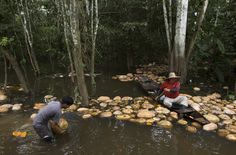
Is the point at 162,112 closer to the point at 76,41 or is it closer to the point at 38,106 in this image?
the point at 76,41

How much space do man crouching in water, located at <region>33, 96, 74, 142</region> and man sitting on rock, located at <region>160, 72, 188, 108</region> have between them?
9.41 feet

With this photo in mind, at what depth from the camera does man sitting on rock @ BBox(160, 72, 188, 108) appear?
6520mm

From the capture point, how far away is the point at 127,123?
6.01 meters

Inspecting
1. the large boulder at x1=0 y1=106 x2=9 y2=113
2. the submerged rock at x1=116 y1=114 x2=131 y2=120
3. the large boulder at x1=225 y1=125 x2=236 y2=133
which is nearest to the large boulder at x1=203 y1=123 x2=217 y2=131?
the large boulder at x1=225 y1=125 x2=236 y2=133

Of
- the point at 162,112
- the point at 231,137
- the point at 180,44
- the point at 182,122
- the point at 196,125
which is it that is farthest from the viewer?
the point at 180,44

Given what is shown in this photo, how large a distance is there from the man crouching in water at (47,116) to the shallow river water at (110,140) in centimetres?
28

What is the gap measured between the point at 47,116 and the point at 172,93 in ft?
10.6

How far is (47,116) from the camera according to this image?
4754mm

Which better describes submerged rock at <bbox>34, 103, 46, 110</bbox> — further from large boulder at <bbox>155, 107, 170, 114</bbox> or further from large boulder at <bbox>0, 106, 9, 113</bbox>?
large boulder at <bbox>155, 107, 170, 114</bbox>

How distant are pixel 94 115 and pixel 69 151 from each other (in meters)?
1.72

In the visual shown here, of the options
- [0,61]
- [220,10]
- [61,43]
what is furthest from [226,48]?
[0,61]

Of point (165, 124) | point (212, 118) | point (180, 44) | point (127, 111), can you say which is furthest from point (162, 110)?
point (180, 44)

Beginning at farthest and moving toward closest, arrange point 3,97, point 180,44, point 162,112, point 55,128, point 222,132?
point 180,44
point 3,97
point 162,112
point 222,132
point 55,128

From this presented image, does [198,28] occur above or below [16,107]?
above
